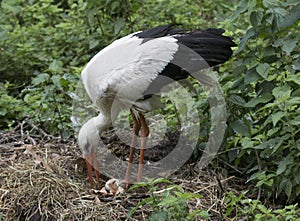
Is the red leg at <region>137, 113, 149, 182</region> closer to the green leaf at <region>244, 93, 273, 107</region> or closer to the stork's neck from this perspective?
the stork's neck

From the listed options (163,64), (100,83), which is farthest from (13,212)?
(163,64)

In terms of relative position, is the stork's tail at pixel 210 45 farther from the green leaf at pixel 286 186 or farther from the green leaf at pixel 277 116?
the green leaf at pixel 286 186

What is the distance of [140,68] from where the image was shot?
6102mm

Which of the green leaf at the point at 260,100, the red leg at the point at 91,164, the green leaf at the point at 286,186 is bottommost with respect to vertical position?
the red leg at the point at 91,164

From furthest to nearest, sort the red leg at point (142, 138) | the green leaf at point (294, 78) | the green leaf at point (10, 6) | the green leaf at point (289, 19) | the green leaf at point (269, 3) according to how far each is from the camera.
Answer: the green leaf at point (10, 6)
the red leg at point (142, 138)
the green leaf at point (289, 19)
the green leaf at point (269, 3)
the green leaf at point (294, 78)

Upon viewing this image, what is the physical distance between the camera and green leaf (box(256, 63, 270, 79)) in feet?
18.8

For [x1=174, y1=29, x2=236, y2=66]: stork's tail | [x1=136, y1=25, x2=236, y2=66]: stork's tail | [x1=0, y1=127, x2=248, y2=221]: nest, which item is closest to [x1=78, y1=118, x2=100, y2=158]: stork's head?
[x1=0, y1=127, x2=248, y2=221]: nest

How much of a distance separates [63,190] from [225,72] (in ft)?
9.14

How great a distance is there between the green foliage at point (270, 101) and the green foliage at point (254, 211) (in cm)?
28

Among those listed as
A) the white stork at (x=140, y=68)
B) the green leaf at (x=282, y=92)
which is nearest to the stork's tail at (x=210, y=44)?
the white stork at (x=140, y=68)

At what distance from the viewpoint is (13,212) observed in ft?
18.0

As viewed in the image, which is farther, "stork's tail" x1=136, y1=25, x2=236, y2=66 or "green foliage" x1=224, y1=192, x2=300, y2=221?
"stork's tail" x1=136, y1=25, x2=236, y2=66

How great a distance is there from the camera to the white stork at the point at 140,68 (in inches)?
239

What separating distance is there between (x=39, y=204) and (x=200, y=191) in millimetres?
1298
